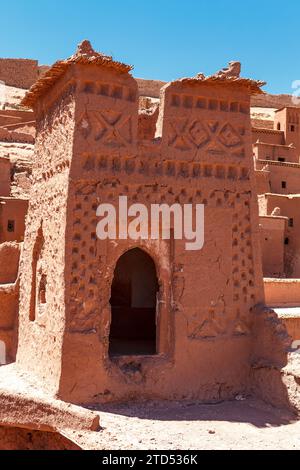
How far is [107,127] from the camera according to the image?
953cm

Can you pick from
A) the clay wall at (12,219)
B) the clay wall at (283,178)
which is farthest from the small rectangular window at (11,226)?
the clay wall at (283,178)

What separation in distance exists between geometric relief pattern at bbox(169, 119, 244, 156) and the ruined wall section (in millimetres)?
1982

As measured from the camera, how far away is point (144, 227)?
970 cm

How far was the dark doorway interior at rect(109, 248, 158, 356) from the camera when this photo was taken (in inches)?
517

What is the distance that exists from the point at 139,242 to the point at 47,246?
180 centimetres

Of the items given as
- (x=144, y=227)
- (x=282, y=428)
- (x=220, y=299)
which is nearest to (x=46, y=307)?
(x=144, y=227)

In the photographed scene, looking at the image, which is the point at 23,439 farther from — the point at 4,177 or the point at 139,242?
the point at 4,177

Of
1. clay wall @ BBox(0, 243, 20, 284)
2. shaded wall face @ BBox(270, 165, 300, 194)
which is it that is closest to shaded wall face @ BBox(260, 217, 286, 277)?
shaded wall face @ BBox(270, 165, 300, 194)

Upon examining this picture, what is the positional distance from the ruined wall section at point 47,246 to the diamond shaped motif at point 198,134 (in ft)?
7.50

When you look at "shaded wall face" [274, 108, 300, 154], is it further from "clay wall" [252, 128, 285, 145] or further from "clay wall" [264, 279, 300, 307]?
"clay wall" [264, 279, 300, 307]

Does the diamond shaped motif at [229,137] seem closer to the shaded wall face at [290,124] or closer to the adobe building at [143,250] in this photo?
the adobe building at [143,250]

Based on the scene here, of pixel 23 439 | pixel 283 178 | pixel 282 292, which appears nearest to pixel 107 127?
pixel 23 439

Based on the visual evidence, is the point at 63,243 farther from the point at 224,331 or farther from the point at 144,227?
the point at 224,331
